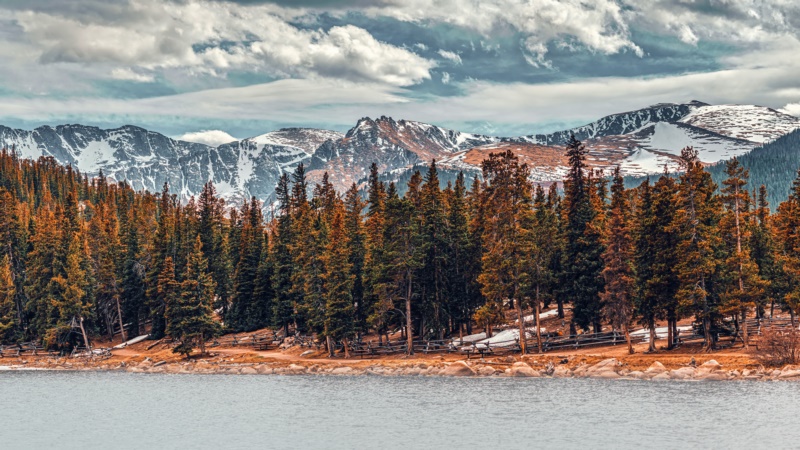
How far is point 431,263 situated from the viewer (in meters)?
79.9

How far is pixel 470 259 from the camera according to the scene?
269ft

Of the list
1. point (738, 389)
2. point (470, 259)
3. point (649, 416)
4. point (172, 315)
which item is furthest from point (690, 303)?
point (172, 315)

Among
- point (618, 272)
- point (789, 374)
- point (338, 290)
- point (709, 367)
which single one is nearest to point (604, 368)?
point (709, 367)

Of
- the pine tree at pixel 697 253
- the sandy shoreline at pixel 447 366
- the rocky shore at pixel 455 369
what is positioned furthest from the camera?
the pine tree at pixel 697 253

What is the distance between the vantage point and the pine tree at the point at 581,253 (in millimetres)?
72750

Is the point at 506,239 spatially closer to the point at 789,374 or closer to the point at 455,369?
the point at 455,369

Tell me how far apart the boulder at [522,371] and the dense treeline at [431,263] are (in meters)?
7.08

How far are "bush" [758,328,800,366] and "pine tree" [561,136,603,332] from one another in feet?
A: 52.6

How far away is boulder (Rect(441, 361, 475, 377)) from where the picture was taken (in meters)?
69.7

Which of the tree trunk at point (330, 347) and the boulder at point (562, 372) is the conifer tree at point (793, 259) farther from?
the tree trunk at point (330, 347)

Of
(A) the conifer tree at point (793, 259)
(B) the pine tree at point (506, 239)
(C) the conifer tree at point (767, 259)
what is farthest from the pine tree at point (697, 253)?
(B) the pine tree at point (506, 239)

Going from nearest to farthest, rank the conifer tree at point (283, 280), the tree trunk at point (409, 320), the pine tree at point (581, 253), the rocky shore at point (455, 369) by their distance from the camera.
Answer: the rocky shore at point (455, 369)
the pine tree at point (581, 253)
the tree trunk at point (409, 320)
the conifer tree at point (283, 280)

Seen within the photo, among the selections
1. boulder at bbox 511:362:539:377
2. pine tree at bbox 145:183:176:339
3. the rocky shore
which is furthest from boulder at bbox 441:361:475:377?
pine tree at bbox 145:183:176:339

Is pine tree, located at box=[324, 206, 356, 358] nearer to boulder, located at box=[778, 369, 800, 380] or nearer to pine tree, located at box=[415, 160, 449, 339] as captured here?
pine tree, located at box=[415, 160, 449, 339]
